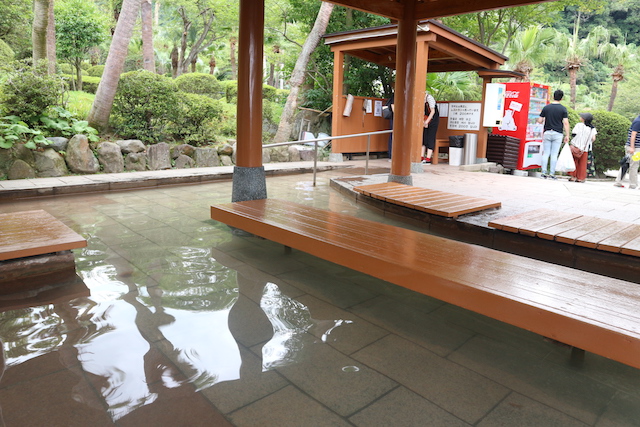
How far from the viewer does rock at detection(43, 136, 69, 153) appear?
26.5 ft

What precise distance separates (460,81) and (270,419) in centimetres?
1675

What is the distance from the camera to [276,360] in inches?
95.8

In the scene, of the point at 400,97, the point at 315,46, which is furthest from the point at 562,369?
the point at 315,46

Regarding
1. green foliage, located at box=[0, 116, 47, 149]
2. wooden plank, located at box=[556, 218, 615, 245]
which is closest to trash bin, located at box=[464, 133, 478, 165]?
wooden plank, located at box=[556, 218, 615, 245]

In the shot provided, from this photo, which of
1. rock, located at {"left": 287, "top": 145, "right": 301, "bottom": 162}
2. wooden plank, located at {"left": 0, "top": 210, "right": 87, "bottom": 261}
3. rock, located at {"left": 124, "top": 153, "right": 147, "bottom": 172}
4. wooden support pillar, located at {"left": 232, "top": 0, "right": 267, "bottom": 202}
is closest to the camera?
wooden plank, located at {"left": 0, "top": 210, "right": 87, "bottom": 261}

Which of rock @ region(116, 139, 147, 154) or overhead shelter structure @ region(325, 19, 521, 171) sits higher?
overhead shelter structure @ region(325, 19, 521, 171)

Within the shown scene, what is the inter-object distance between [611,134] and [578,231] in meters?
15.5

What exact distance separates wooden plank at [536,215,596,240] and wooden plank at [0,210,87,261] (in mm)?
3763

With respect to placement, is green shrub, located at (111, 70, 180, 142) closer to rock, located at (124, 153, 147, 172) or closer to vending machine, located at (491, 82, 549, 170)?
rock, located at (124, 153, 147, 172)

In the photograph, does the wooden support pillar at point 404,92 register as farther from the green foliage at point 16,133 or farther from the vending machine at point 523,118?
the vending machine at point 523,118

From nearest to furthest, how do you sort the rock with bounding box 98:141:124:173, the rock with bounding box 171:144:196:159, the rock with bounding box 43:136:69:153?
the rock with bounding box 43:136:69:153
the rock with bounding box 98:141:124:173
the rock with bounding box 171:144:196:159

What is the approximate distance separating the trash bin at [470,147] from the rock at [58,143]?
29.5ft

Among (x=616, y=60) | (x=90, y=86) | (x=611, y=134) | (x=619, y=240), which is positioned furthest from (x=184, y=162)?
(x=616, y=60)

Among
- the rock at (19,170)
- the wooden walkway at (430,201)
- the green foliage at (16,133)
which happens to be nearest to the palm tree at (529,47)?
the wooden walkway at (430,201)
